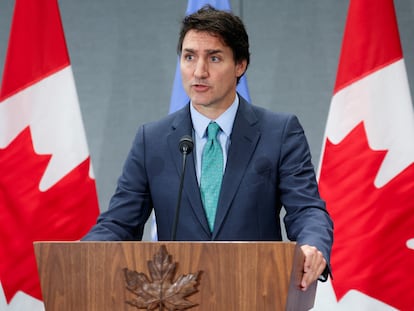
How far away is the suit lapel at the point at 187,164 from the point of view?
2.34 meters

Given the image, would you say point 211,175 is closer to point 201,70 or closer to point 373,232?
point 201,70

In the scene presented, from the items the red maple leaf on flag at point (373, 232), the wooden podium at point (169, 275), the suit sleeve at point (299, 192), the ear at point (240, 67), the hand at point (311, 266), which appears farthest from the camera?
the red maple leaf on flag at point (373, 232)

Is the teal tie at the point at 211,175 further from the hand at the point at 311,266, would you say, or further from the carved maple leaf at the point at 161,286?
the carved maple leaf at the point at 161,286

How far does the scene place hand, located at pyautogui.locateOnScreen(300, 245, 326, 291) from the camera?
1885 mm

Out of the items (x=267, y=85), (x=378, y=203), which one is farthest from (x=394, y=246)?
(x=267, y=85)

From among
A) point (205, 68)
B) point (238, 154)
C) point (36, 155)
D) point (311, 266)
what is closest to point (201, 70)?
point (205, 68)

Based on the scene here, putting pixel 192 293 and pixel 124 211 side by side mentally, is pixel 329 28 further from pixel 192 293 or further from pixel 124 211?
pixel 192 293

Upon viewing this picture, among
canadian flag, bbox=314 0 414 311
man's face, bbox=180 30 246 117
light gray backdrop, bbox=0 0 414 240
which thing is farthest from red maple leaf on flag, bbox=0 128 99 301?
man's face, bbox=180 30 246 117

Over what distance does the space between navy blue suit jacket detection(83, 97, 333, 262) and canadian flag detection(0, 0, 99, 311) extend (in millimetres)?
1325

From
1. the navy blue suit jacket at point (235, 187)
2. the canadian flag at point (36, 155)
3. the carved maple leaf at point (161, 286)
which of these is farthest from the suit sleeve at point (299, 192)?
the canadian flag at point (36, 155)

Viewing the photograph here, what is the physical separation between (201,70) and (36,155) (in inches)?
64.2

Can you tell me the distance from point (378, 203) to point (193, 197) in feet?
4.85

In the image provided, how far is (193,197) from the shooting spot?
2354 mm

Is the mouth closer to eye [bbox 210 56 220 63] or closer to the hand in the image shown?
eye [bbox 210 56 220 63]
